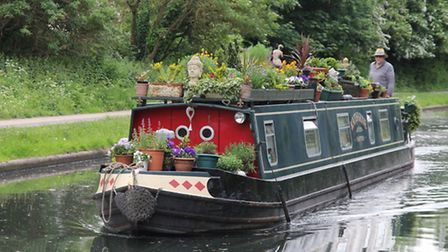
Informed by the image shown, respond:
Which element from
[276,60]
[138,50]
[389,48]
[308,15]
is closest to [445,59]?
[389,48]

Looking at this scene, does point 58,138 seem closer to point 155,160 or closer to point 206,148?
point 206,148

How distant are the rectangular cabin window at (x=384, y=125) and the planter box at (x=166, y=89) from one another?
22.6 feet

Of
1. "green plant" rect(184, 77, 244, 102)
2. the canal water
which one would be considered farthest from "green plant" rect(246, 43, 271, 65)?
the canal water

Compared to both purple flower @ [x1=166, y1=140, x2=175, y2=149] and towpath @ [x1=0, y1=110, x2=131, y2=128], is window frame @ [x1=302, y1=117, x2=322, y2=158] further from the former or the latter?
towpath @ [x1=0, y1=110, x2=131, y2=128]

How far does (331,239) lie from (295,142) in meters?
2.11

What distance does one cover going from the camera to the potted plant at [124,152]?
1178cm

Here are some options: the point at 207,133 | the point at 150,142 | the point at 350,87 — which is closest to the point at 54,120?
the point at 350,87

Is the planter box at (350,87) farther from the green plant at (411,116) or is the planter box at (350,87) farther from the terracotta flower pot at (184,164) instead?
the terracotta flower pot at (184,164)

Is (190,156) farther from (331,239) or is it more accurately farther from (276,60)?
(276,60)

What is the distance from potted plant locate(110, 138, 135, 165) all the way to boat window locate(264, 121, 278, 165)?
74.9 inches

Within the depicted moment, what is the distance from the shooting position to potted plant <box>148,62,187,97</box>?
487 inches

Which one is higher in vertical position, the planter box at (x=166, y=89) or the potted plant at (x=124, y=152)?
the planter box at (x=166, y=89)

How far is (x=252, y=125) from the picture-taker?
12.2 m

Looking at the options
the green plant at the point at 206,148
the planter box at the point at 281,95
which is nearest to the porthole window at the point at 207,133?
the green plant at the point at 206,148
